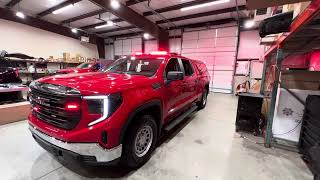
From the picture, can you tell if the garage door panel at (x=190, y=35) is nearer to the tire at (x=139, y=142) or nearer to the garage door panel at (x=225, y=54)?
the garage door panel at (x=225, y=54)

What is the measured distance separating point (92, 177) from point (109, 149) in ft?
2.04

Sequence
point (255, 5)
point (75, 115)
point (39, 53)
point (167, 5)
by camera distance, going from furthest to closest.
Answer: point (39, 53) < point (167, 5) < point (255, 5) < point (75, 115)

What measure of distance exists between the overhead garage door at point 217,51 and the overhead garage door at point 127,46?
459 centimetres

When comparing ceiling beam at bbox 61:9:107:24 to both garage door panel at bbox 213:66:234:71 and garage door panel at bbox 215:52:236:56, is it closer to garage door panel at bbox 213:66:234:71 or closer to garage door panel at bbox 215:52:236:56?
garage door panel at bbox 215:52:236:56

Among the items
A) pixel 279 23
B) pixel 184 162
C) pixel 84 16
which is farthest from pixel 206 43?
pixel 184 162

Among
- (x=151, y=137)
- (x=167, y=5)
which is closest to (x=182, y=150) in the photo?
(x=151, y=137)

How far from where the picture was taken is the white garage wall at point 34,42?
30.7 feet

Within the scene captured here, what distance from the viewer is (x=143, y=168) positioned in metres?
2.24

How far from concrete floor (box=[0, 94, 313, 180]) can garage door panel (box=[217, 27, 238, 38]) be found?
8298 mm

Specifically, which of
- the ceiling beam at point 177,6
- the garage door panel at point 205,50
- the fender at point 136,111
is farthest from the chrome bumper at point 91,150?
the garage door panel at point 205,50

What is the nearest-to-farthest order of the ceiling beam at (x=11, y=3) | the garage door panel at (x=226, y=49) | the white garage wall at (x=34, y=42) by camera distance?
the ceiling beam at (x=11, y=3) → the white garage wall at (x=34, y=42) → the garage door panel at (x=226, y=49)

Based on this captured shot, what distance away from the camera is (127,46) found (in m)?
14.7

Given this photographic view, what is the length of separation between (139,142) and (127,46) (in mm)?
13550

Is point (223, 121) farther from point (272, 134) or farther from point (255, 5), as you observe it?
point (255, 5)
